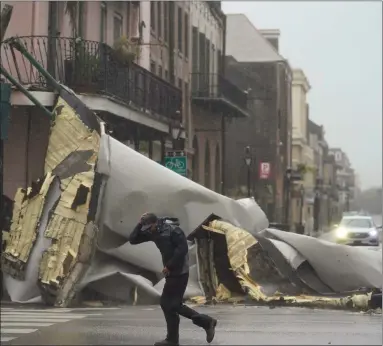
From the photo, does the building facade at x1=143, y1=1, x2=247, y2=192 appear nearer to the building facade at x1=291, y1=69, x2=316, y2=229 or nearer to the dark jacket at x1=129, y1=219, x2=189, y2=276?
the building facade at x1=291, y1=69, x2=316, y2=229

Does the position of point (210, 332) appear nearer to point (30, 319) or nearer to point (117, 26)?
point (30, 319)

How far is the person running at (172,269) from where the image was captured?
7.61 meters

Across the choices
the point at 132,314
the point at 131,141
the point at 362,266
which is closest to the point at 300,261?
the point at 362,266

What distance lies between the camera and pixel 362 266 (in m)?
12.9

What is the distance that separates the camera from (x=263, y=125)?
94.4 ft

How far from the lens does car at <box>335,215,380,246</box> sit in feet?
88.4

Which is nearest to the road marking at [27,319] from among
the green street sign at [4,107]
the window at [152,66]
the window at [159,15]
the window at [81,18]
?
the green street sign at [4,107]

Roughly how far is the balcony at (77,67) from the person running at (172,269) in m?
8.12

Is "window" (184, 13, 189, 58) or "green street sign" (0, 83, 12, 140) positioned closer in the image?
"green street sign" (0, 83, 12, 140)

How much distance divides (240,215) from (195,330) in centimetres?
450

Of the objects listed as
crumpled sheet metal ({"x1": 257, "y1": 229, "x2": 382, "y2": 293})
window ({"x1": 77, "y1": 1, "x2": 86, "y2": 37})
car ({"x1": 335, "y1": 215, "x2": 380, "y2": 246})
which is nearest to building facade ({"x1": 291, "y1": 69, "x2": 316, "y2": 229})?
car ({"x1": 335, "y1": 215, "x2": 380, "y2": 246})

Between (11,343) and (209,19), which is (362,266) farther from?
(209,19)

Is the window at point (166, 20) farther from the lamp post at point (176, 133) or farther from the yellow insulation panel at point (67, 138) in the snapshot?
the yellow insulation panel at point (67, 138)

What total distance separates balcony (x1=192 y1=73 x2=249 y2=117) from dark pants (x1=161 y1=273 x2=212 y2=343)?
22.1 meters
